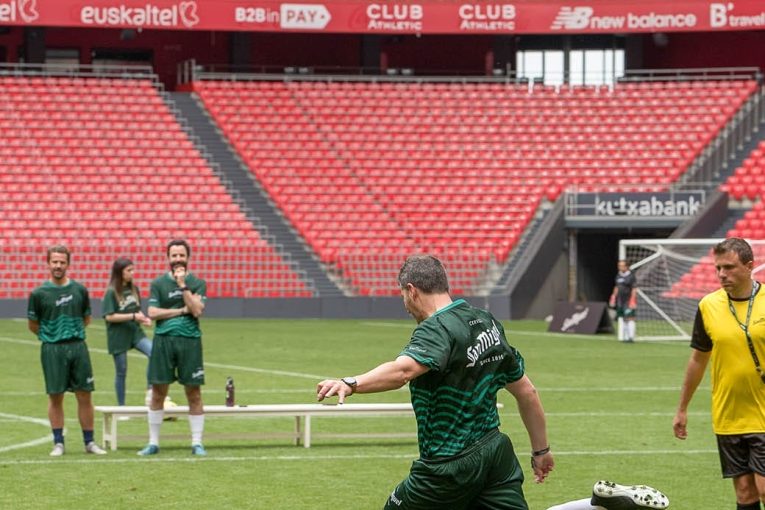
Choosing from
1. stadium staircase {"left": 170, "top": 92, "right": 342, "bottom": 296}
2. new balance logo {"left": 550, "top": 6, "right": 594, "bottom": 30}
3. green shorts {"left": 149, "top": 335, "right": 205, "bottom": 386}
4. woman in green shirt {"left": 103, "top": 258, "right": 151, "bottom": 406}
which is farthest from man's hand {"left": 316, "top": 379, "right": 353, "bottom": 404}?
new balance logo {"left": 550, "top": 6, "right": 594, "bottom": 30}

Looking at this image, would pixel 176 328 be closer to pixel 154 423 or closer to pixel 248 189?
pixel 154 423

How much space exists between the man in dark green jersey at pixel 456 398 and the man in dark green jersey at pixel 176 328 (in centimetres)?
692

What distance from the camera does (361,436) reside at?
15.5m

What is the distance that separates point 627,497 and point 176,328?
7322 millimetres

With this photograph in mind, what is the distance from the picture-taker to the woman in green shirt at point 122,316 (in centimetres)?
1642

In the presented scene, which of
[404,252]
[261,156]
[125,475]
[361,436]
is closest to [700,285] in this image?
[404,252]

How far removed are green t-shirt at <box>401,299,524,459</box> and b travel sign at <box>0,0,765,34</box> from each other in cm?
3941

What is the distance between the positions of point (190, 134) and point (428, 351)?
38.4 m

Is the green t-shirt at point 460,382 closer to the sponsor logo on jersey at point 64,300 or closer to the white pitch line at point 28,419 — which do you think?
the sponsor logo on jersey at point 64,300

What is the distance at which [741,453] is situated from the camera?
8.72m

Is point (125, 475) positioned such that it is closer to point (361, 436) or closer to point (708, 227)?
point (361, 436)

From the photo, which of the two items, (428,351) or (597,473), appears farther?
(597,473)

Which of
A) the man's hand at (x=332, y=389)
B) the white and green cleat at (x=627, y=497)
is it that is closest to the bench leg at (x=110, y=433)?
the white and green cleat at (x=627, y=497)

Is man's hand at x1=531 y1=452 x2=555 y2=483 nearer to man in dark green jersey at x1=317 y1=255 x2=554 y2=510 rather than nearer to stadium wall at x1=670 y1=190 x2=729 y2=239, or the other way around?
man in dark green jersey at x1=317 y1=255 x2=554 y2=510
